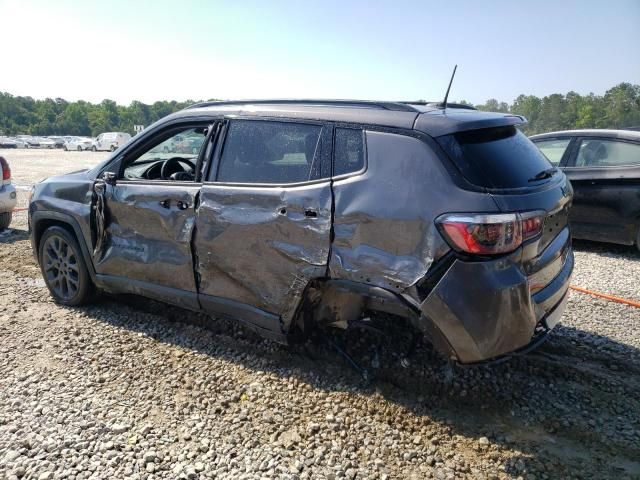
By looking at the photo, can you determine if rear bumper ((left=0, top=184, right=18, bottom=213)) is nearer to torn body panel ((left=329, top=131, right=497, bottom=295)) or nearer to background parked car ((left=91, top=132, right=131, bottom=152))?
torn body panel ((left=329, top=131, right=497, bottom=295))

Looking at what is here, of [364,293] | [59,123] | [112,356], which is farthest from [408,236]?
[59,123]

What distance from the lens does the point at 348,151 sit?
9.40ft

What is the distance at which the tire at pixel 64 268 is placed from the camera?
4.24 m

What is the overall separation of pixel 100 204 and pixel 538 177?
11.1 ft

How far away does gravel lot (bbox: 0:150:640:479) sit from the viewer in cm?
246

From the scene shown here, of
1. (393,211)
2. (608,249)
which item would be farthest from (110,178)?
(608,249)

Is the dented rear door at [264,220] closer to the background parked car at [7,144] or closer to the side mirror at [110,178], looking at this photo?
the side mirror at [110,178]

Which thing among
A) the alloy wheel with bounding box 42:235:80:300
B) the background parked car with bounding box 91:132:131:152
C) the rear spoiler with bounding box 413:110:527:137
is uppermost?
the rear spoiler with bounding box 413:110:527:137

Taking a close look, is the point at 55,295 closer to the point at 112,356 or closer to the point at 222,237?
the point at 112,356

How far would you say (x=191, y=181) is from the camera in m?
3.48

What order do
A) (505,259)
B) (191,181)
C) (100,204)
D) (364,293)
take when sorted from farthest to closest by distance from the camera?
1. (100,204)
2. (191,181)
3. (364,293)
4. (505,259)

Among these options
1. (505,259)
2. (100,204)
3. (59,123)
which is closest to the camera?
(505,259)

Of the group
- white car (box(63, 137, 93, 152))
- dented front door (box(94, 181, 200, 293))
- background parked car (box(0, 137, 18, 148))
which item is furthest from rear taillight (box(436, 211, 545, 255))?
background parked car (box(0, 137, 18, 148))

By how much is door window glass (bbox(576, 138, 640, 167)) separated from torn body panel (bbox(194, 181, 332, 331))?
550 cm
